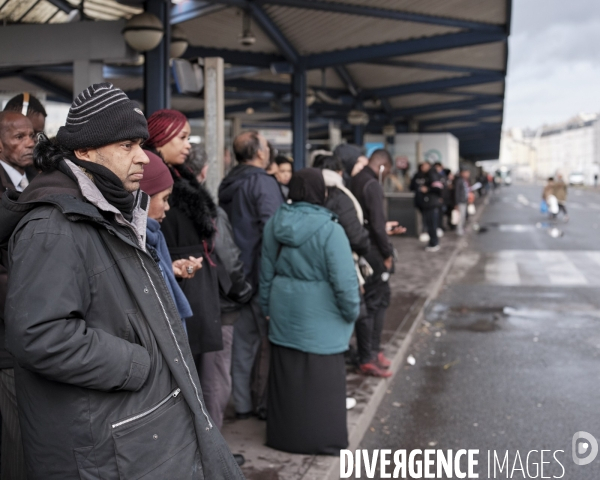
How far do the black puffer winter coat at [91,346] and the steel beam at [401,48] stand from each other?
11656 millimetres

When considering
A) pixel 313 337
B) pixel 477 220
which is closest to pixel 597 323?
pixel 313 337

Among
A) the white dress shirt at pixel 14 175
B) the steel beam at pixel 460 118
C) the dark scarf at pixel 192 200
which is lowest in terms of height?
the dark scarf at pixel 192 200

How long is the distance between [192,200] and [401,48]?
1092 centimetres

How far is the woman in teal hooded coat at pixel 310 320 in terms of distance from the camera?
4164mm

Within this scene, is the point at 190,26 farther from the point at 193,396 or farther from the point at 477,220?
the point at 477,220

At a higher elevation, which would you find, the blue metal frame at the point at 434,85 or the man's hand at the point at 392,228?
the blue metal frame at the point at 434,85

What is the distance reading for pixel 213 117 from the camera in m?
5.63

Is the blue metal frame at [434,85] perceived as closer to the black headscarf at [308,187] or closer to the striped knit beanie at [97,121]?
the black headscarf at [308,187]

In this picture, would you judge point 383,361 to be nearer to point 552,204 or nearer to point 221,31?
point 221,31

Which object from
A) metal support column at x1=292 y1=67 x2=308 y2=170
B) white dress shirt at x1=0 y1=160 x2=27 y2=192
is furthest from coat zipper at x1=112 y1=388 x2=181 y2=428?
metal support column at x1=292 y1=67 x2=308 y2=170

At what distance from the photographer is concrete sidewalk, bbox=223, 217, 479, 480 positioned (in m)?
4.12

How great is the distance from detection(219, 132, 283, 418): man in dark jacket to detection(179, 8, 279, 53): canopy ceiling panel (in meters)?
6.24

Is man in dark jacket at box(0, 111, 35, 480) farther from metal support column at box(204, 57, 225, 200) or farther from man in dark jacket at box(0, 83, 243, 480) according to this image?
metal support column at box(204, 57, 225, 200)

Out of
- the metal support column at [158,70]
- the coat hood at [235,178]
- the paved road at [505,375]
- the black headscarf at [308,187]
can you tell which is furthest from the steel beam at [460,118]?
the black headscarf at [308,187]
